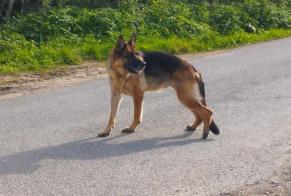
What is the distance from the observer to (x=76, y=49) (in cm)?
1383

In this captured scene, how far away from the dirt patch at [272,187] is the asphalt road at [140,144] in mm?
96

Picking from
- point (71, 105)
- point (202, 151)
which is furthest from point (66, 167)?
point (71, 105)

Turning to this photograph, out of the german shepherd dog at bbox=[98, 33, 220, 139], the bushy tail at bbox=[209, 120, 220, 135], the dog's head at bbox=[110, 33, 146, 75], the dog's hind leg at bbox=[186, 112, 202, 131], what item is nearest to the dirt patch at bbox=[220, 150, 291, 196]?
the bushy tail at bbox=[209, 120, 220, 135]

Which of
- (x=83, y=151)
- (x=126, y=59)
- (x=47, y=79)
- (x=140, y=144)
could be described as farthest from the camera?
(x=47, y=79)

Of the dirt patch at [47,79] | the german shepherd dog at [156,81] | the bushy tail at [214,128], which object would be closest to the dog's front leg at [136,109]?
the german shepherd dog at [156,81]

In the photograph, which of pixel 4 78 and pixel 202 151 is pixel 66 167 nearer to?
pixel 202 151

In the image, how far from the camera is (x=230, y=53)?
15547mm

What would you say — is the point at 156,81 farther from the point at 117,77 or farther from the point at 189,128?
the point at 189,128

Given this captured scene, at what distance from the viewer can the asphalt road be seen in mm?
5805

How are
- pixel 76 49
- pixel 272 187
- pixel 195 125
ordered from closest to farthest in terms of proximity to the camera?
1. pixel 272 187
2. pixel 195 125
3. pixel 76 49

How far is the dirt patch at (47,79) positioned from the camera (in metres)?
10.6


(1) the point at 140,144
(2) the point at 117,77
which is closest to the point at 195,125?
(1) the point at 140,144

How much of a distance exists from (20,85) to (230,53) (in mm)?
6273

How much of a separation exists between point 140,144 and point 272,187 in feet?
6.33
